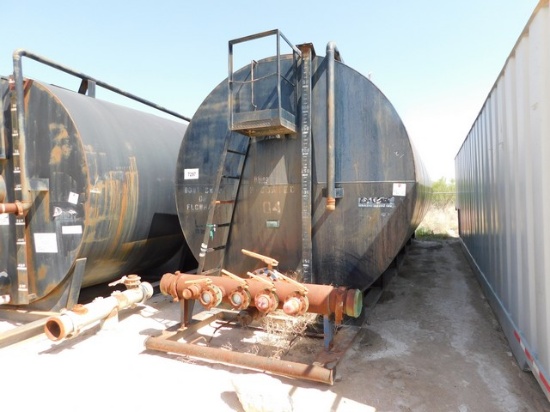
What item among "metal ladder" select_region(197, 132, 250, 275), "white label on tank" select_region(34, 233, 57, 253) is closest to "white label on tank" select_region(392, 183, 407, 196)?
"metal ladder" select_region(197, 132, 250, 275)

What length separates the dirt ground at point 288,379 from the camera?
124 inches

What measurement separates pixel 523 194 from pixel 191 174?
3.63m

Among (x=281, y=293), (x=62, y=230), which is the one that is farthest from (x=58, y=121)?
(x=281, y=293)

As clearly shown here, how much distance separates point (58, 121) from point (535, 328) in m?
5.50

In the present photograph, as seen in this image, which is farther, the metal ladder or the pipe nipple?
the metal ladder

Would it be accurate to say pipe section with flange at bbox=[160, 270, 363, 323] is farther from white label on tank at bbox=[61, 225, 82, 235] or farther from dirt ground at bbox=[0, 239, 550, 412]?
white label on tank at bbox=[61, 225, 82, 235]

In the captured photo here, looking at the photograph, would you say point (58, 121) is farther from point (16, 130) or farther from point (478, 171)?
point (478, 171)

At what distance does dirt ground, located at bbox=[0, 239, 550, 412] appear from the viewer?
3141mm

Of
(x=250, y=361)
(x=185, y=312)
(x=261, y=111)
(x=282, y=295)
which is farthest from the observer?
(x=185, y=312)

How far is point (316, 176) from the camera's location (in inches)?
175

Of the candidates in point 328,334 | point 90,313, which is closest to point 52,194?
point 90,313

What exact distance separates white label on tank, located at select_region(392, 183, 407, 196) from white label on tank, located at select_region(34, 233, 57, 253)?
414 centimetres

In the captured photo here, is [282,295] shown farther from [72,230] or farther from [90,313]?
[72,230]

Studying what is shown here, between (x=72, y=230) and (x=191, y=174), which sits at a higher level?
(x=191, y=174)
